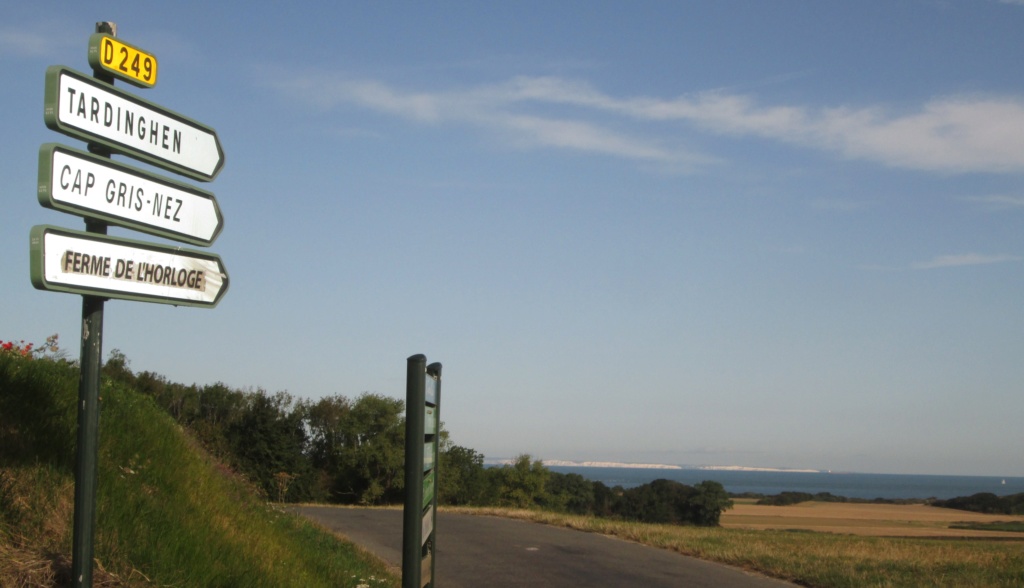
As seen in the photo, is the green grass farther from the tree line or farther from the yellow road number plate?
the tree line

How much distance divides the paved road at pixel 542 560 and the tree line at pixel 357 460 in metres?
31.3

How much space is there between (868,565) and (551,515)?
897 centimetres

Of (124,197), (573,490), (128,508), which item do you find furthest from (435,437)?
(573,490)

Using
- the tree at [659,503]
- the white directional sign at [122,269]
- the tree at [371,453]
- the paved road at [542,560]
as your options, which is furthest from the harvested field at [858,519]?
the white directional sign at [122,269]

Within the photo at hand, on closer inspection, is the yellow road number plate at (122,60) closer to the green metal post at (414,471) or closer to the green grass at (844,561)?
the green metal post at (414,471)

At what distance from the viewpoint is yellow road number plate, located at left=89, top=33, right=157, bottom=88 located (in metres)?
4.67

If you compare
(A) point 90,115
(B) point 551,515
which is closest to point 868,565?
(B) point 551,515

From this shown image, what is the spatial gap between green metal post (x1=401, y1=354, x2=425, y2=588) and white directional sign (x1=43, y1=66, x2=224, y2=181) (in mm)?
1786

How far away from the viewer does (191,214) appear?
206 inches

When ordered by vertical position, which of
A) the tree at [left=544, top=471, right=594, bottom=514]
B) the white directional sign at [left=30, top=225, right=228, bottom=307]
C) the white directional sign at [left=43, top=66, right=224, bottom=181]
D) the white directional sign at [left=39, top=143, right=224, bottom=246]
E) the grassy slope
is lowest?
the tree at [left=544, top=471, right=594, bottom=514]

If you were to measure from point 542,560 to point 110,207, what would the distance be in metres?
10.8

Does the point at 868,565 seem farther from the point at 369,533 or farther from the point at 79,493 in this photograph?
the point at 79,493

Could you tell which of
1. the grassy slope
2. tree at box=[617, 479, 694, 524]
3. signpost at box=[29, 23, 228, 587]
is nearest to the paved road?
the grassy slope

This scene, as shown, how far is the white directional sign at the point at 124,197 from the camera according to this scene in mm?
4227
